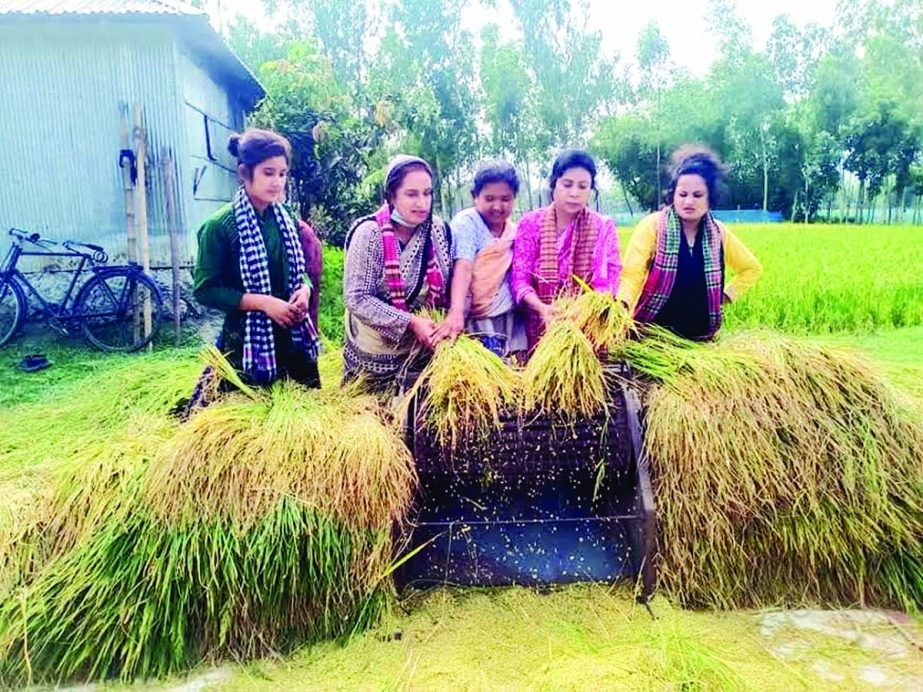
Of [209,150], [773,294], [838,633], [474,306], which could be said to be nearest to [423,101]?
[209,150]

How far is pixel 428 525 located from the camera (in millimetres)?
2439

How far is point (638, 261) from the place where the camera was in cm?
279

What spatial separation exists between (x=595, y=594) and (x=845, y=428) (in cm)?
96

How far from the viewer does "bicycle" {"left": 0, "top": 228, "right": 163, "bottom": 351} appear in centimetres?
652

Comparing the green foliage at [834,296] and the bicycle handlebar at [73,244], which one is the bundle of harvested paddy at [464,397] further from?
the bicycle handlebar at [73,244]

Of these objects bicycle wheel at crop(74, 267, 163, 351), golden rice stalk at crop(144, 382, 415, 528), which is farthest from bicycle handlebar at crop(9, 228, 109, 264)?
golden rice stalk at crop(144, 382, 415, 528)

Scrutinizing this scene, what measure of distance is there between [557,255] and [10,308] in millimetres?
5932

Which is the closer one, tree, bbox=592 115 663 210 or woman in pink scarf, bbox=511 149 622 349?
woman in pink scarf, bbox=511 149 622 349

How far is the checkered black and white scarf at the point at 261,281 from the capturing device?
2.50 metres

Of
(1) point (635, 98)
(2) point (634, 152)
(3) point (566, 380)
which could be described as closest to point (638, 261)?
(3) point (566, 380)

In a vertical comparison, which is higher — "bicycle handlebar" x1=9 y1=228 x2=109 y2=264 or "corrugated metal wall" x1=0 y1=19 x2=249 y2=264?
"corrugated metal wall" x1=0 y1=19 x2=249 y2=264

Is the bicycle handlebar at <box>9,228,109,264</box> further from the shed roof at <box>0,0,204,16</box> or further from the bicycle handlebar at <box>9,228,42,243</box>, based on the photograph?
the shed roof at <box>0,0,204,16</box>

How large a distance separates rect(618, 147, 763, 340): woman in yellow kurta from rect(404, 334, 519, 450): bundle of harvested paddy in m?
0.64

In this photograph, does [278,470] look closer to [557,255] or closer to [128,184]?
[557,255]
